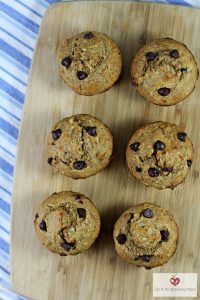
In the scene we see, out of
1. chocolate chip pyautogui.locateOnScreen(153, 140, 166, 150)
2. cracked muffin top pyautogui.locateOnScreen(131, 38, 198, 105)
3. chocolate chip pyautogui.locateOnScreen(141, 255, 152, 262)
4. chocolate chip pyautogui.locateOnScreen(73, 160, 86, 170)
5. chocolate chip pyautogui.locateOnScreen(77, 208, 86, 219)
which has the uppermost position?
cracked muffin top pyautogui.locateOnScreen(131, 38, 198, 105)

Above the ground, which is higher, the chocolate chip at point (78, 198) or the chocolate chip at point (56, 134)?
the chocolate chip at point (56, 134)

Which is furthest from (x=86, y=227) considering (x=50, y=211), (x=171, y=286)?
(x=171, y=286)

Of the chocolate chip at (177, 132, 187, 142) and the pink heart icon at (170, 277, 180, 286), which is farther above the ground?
the chocolate chip at (177, 132, 187, 142)

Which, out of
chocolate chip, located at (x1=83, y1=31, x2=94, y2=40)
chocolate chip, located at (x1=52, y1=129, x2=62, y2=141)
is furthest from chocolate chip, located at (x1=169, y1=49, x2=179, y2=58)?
chocolate chip, located at (x1=52, y1=129, x2=62, y2=141)

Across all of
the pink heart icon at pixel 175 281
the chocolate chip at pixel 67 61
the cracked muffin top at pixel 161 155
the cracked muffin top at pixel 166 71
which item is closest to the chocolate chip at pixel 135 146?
the cracked muffin top at pixel 161 155

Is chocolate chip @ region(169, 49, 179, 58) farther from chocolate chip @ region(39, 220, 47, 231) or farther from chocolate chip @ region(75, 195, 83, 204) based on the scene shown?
chocolate chip @ region(39, 220, 47, 231)

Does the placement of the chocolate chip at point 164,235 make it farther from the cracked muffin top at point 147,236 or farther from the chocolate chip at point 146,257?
the chocolate chip at point 146,257
